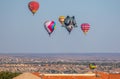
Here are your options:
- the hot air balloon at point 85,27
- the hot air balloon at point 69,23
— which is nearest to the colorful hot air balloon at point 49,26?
the hot air balloon at point 69,23

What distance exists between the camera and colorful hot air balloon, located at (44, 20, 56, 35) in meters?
62.6

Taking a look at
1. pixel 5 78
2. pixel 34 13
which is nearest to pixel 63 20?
pixel 34 13

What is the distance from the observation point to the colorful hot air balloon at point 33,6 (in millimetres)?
61775

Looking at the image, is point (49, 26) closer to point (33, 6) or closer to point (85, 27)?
point (33, 6)

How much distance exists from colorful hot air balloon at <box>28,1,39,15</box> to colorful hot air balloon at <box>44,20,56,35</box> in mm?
2795

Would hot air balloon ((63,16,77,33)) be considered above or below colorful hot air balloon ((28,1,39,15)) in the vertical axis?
below

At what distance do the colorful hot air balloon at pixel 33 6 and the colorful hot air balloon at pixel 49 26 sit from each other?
2795mm

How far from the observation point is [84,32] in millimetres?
65250

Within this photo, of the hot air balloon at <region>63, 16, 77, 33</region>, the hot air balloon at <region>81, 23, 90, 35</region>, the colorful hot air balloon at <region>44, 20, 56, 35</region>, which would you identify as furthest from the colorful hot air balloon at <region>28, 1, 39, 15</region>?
the hot air balloon at <region>81, 23, 90, 35</region>

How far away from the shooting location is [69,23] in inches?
2579

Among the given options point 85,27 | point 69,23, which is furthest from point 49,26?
point 85,27

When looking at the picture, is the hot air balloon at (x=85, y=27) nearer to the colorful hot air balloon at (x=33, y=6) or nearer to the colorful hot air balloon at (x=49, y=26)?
the colorful hot air balloon at (x=49, y=26)

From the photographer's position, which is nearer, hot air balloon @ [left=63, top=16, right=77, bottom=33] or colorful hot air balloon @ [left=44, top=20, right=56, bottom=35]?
colorful hot air balloon @ [left=44, top=20, right=56, bottom=35]

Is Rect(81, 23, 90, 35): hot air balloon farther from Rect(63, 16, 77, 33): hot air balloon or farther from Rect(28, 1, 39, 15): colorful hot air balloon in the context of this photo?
Rect(28, 1, 39, 15): colorful hot air balloon
